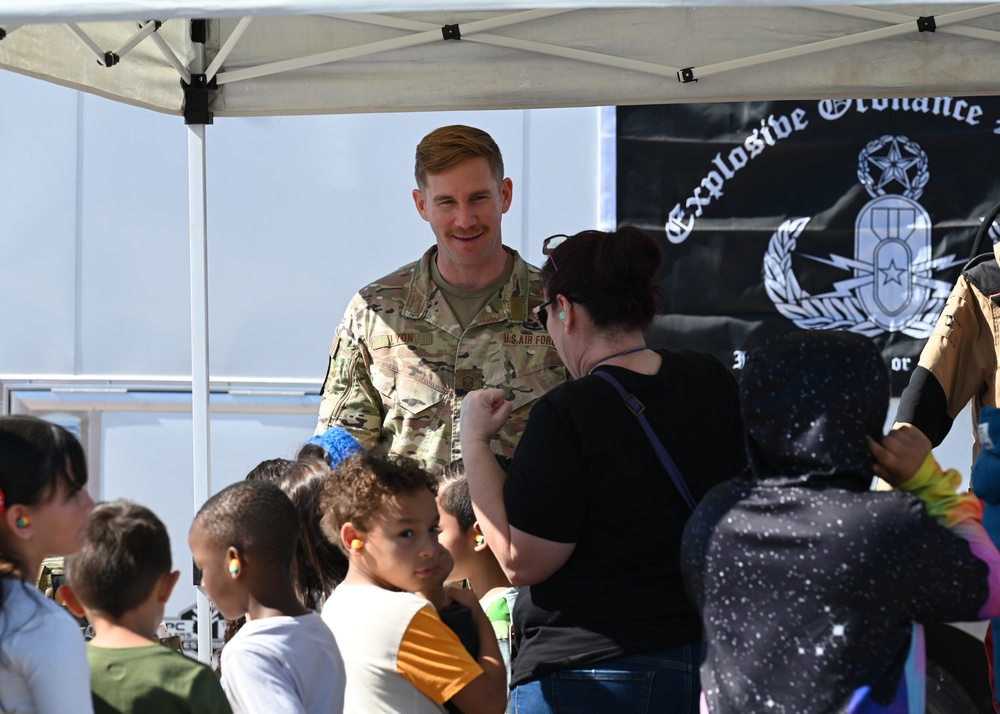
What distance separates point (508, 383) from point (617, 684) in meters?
1.12

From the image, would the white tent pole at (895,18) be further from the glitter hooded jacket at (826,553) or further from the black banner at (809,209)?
the glitter hooded jacket at (826,553)

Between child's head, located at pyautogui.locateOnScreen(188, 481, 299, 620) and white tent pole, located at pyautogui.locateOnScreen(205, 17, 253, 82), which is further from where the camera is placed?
white tent pole, located at pyautogui.locateOnScreen(205, 17, 253, 82)

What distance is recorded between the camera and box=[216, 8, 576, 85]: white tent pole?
3354 millimetres

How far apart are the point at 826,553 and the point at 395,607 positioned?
30.9 inches

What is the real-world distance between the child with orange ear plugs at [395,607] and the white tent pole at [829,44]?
179 cm

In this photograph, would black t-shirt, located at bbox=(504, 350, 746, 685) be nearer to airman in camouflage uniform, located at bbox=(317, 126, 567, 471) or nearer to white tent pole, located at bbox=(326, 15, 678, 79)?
airman in camouflage uniform, located at bbox=(317, 126, 567, 471)

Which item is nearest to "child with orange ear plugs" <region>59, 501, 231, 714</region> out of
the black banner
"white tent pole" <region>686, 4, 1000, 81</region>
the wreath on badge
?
"white tent pole" <region>686, 4, 1000, 81</region>

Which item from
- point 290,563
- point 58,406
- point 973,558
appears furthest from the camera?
point 58,406

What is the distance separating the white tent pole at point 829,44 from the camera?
324 cm

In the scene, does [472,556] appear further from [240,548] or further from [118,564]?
[118,564]

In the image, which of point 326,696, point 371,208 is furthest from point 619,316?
point 371,208

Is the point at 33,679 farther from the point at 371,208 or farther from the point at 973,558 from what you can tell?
the point at 371,208

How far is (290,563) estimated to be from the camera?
1956 mm

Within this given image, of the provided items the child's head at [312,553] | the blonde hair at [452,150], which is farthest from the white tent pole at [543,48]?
the child's head at [312,553]
